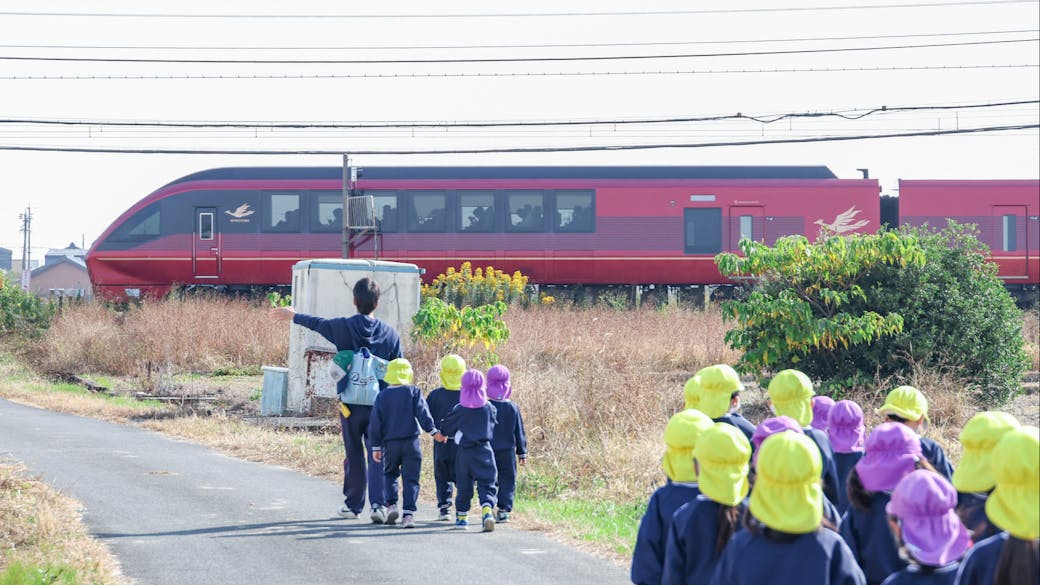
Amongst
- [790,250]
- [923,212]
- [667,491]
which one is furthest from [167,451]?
[923,212]

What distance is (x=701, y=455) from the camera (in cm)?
448

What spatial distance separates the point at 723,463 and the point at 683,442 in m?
0.64

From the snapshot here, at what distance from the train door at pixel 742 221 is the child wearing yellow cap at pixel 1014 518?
85.8 ft

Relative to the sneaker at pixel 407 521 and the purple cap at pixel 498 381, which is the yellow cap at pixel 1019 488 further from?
the sneaker at pixel 407 521

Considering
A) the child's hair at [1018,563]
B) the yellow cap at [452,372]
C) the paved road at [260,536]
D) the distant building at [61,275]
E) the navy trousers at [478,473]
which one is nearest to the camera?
the child's hair at [1018,563]

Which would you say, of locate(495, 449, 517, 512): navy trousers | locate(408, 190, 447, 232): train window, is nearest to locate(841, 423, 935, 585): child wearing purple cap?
locate(495, 449, 517, 512): navy trousers

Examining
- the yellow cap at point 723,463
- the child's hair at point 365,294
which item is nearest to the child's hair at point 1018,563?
the yellow cap at point 723,463

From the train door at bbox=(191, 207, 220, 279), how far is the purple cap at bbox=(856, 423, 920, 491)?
85.2 ft

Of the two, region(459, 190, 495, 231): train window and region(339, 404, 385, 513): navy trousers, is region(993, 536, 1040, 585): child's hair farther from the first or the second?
region(459, 190, 495, 231): train window

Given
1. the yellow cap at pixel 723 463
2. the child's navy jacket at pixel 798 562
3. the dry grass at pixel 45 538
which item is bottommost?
the dry grass at pixel 45 538

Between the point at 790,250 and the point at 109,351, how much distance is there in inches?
565

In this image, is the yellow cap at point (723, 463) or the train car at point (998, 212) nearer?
the yellow cap at point (723, 463)

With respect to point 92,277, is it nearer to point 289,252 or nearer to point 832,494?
point 289,252

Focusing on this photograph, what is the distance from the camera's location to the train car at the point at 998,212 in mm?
29312
